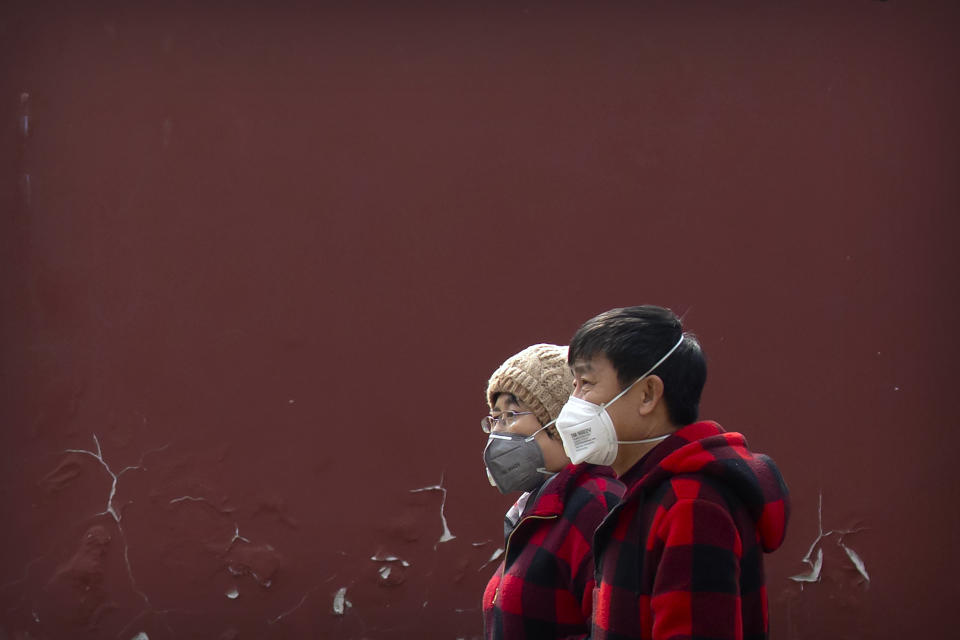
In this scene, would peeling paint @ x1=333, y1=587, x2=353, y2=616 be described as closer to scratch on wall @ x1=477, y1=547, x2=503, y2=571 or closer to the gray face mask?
scratch on wall @ x1=477, y1=547, x2=503, y2=571

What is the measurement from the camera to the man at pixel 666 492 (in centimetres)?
154

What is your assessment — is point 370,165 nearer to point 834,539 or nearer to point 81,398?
point 81,398

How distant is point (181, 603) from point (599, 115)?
102 inches

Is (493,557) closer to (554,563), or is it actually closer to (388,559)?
(388,559)

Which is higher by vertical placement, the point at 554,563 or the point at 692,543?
the point at 692,543

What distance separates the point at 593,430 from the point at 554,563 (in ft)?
1.23

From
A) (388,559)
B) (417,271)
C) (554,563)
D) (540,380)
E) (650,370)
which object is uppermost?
(650,370)

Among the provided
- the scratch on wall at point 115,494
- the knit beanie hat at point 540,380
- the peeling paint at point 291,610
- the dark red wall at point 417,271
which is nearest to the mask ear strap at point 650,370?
the knit beanie hat at point 540,380

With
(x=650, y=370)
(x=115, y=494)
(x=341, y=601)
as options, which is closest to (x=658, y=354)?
(x=650, y=370)

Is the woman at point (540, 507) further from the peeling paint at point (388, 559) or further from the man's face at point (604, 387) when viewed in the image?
the peeling paint at point (388, 559)

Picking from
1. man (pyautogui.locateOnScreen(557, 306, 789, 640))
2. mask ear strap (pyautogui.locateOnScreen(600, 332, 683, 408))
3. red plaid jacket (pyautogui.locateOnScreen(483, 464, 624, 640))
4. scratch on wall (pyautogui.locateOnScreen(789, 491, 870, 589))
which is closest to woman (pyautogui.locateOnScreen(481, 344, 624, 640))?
red plaid jacket (pyautogui.locateOnScreen(483, 464, 624, 640))

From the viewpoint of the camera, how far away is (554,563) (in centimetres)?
210

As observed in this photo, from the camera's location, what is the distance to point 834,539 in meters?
4.30

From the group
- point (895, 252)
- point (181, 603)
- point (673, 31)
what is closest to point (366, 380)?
point (181, 603)
